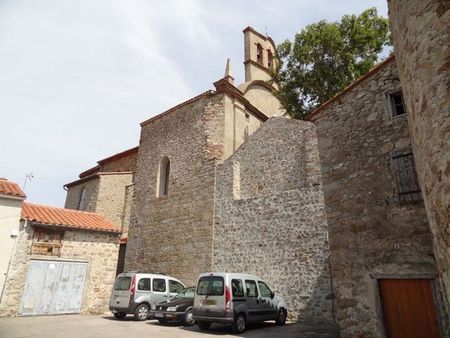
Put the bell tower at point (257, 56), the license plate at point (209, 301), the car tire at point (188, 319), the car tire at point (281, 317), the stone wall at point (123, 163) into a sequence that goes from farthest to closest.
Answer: the bell tower at point (257, 56) → the stone wall at point (123, 163) → the car tire at point (281, 317) → the car tire at point (188, 319) → the license plate at point (209, 301)

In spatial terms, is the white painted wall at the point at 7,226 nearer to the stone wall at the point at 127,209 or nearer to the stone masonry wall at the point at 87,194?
the stone wall at the point at 127,209

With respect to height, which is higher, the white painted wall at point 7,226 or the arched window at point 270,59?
the arched window at point 270,59

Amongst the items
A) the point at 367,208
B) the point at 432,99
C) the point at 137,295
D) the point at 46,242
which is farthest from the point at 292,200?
the point at 46,242

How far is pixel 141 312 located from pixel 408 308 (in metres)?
8.40

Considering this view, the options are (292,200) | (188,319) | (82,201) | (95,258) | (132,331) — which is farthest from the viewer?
(82,201)

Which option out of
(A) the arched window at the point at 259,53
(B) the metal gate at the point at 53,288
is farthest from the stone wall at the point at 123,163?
(A) the arched window at the point at 259,53

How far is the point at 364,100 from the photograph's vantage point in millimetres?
7352

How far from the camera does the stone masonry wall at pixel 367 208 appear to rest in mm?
5988

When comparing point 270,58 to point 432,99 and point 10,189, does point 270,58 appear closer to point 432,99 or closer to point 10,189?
point 10,189

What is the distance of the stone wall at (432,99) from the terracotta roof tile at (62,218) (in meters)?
12.8

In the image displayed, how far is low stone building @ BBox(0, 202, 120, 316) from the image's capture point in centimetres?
1176

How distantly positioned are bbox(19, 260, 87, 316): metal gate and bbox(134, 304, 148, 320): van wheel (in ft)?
11.7

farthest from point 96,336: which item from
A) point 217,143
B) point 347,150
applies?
point 217,143

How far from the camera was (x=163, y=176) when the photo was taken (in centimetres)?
1759
